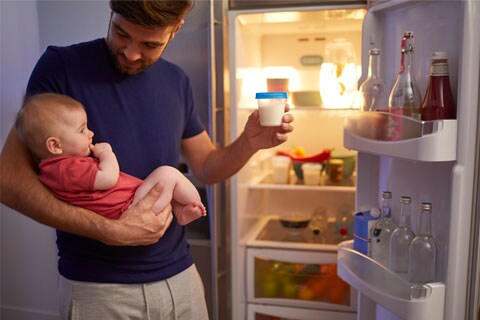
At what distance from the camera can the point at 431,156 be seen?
35.9 inches

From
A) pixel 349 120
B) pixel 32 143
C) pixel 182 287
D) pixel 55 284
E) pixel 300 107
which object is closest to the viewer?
pixel 32 143

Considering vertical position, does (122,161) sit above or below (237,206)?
above

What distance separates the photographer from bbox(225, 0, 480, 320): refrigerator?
0.92 meters

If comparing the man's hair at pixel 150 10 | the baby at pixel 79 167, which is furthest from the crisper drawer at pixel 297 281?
the man's hair at pixel 150 10

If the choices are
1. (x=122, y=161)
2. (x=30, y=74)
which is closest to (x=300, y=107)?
(x=122, y=161)

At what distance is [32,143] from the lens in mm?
845

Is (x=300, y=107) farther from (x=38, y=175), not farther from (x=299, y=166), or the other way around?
(x=38, y=175)

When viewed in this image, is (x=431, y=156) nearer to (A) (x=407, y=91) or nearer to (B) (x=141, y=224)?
(A) (x=407, y=91)

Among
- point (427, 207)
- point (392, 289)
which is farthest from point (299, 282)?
point (427, 207)

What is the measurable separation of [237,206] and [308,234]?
0.41m

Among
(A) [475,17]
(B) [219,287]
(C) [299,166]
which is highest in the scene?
(A) [475,17]

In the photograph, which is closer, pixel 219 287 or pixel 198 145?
pixel 198 145

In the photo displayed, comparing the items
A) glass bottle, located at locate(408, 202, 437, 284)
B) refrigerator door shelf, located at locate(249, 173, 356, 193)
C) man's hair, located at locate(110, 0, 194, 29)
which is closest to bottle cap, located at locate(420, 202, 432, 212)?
glass bottle, located at locate(408, 202, 437, 284)

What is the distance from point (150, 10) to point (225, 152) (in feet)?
1.59
